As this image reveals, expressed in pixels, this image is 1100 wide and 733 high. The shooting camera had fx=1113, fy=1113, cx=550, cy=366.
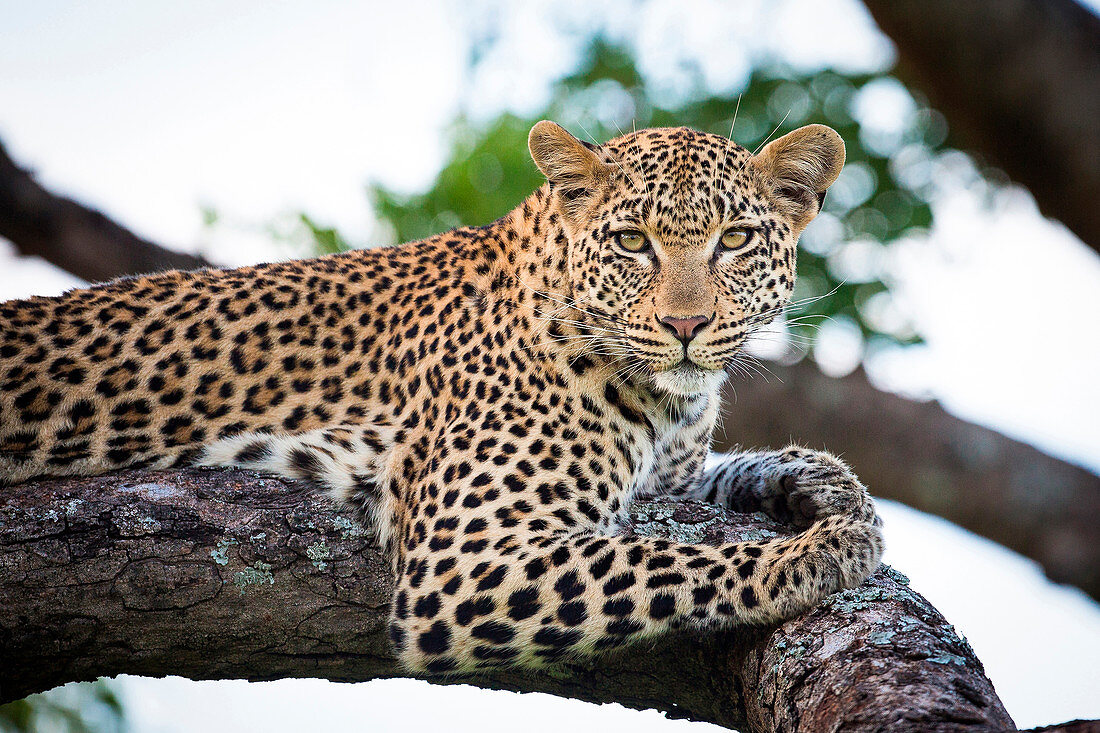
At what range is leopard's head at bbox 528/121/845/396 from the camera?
6.84 metres

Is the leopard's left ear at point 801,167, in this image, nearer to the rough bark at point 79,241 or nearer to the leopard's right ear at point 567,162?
the leopard's right ear at point 567,162

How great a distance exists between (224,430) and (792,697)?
412cm

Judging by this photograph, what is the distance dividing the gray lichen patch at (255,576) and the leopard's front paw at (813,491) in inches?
135

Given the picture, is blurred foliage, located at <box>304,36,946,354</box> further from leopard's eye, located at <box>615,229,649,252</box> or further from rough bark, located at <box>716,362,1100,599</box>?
leopard's eye, located at <box>615,229,649,252</box>

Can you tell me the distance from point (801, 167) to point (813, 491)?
217cm

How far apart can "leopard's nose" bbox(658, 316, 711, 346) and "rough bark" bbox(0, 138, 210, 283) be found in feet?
25.2

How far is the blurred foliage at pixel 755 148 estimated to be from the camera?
12047 mm

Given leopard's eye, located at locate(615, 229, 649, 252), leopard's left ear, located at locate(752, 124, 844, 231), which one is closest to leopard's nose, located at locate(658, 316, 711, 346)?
leopard's eye, located at locate(615, 229, 649, 252)

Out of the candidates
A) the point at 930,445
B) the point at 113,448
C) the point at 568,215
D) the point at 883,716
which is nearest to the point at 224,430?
the point at 113,448

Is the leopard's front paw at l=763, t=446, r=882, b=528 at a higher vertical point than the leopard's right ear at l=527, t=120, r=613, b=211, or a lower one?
lower

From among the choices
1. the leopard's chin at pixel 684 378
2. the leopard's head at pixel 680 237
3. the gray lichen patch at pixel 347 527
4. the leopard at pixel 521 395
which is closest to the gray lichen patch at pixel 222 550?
the gray lichen patch at pixel 347 527

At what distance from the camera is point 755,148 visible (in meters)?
12.0

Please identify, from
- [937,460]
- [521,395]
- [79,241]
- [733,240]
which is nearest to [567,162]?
[733,240]

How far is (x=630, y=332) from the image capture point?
6906mm
